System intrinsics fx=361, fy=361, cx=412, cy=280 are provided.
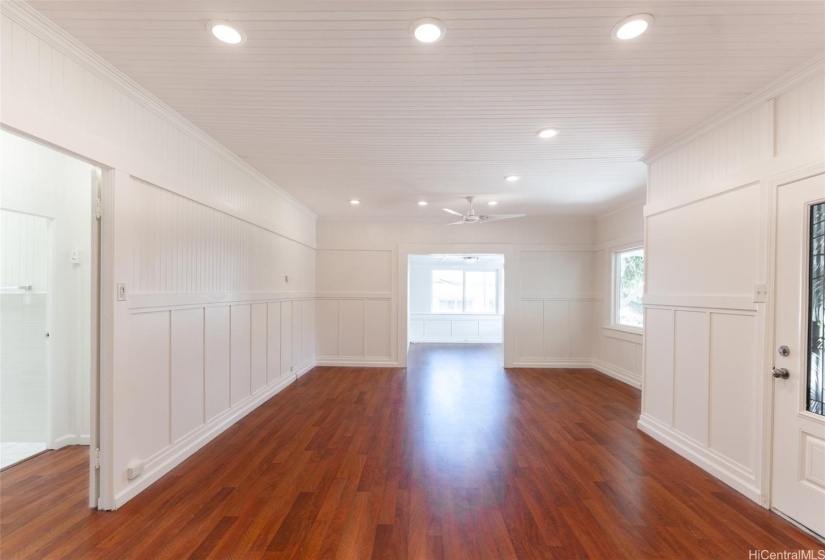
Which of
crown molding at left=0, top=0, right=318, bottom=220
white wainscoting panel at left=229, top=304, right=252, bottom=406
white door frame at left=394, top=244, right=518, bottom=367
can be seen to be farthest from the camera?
white door frame at left=394, top=244, right=518, bottom=367

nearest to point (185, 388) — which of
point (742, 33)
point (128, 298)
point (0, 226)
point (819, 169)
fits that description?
point (128, 298)

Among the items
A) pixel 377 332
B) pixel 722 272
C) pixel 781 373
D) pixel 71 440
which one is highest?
pixel 722 272

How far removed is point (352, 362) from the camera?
6656mm

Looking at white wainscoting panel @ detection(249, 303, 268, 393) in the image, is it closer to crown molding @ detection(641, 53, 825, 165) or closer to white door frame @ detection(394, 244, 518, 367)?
white door frame @ detection(394, 244, 518, 367)

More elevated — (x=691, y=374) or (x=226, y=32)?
(x=226, y=32)

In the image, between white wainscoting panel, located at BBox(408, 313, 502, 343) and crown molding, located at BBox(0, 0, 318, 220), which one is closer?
crown molding, located at BBox(0, 0, 318, 220)

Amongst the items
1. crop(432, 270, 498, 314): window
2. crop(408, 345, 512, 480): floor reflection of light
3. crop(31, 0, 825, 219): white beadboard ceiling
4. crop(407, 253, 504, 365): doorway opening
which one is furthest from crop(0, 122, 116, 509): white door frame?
crop(432, 270, 498, 314): window

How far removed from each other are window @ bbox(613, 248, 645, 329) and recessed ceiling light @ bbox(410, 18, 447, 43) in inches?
194

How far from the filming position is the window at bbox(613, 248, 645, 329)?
5.57m

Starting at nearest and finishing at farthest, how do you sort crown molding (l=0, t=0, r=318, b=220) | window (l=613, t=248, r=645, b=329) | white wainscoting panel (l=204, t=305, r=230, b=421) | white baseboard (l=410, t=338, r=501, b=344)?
crown molding (l=0, t=0, r=318, b=220) → white wainscoting panel (l=204, t=305, r=230, b=421) → window (l=613, t=248, r=645, b=329) → white baseboard (l=410, t=338, r=501, b=344)

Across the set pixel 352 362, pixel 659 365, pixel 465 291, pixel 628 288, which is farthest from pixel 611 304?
pixel 465 291

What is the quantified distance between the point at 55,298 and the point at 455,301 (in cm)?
878

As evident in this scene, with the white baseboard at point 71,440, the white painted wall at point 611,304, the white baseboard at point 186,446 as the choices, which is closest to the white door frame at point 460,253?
the white painted wall at point 611,304

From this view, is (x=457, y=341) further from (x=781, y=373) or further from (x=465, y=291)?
(x=781, y=373)
